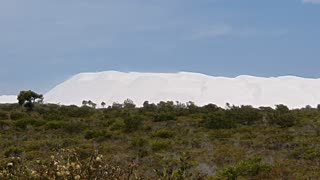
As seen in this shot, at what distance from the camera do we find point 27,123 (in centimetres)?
2456

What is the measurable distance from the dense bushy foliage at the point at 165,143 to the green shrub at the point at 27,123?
0.14 ft

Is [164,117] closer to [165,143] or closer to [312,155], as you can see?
[165,143]

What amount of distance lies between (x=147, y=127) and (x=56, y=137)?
13.0 ft

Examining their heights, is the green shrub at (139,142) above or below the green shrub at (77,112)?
below

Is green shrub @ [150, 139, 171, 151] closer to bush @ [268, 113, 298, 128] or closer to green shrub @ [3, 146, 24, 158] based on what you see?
green shrub @ [3, 146, 24, 158]

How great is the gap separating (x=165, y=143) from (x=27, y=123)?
344 inches

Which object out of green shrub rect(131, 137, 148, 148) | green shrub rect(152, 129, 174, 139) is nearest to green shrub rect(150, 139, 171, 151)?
green shrub rect(131, 137, 148, 148)

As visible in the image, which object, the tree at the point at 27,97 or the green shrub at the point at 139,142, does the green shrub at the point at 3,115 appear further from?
the green shrub at the point at 139,142

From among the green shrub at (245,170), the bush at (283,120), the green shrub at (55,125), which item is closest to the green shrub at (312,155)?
the green shrub at (245,170)

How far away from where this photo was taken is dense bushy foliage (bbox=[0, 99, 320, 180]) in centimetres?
788

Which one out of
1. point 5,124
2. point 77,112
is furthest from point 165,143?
point 77,112

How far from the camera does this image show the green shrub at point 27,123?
24.3 meters

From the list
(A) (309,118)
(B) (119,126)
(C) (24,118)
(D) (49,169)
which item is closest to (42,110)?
(C) (24,118)

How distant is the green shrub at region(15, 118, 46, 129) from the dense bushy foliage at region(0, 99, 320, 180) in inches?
1.6
